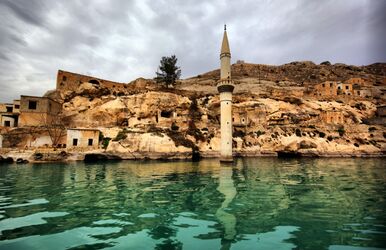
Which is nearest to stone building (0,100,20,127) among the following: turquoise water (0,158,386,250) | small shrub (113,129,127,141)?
small shrub (113,129,127,141)

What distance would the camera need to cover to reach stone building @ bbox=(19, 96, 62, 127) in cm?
3672

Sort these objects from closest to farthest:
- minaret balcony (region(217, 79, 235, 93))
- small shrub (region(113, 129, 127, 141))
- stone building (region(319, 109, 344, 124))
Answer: minaret balcony (region(217, 79, 235, 93)), small shrub (region(113, 129, 127, 141)), stone building (region(319, 109, 344, 124))

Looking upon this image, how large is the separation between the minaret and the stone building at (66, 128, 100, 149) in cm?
1908

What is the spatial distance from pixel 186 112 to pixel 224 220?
3905 cm

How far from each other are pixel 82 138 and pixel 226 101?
72.2 ft

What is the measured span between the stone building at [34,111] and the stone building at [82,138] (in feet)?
25.0

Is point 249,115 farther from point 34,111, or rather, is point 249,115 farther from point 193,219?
point 193,219

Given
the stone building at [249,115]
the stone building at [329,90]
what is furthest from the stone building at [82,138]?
the stone building at [329,90]

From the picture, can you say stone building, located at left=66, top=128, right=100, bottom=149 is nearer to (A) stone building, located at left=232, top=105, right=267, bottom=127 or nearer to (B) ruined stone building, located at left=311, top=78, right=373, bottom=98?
(A) stone building, located at left=232, top=105, right=267, bottom=127

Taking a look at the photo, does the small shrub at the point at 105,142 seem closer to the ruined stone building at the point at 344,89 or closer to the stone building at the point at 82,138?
the stone building at the point at 82,138

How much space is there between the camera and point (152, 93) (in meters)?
44.6

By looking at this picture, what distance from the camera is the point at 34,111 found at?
3741cm

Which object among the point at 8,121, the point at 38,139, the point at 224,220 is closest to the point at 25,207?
the point at 224,220

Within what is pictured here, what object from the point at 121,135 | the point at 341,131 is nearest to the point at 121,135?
the point at 121,135
